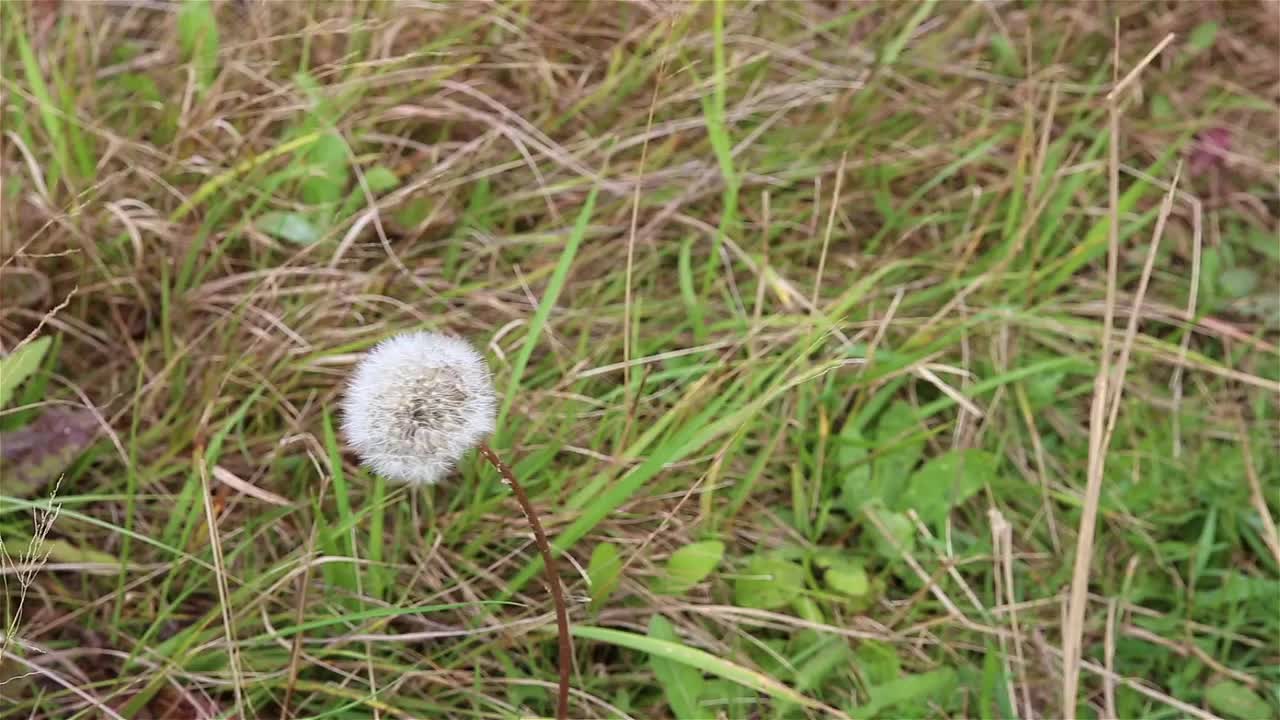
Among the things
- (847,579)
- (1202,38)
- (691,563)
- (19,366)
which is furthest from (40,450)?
(1202,38)

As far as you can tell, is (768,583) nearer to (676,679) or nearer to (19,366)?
(676,679)

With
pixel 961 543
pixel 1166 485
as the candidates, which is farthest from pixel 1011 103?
pixel 961 543

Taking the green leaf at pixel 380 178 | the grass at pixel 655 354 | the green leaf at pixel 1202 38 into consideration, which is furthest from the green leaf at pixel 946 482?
the green leaf at pixel 1202 38

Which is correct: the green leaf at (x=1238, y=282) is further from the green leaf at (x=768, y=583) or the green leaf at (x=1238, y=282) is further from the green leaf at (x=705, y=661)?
the green leaf at (x=705, y=661)

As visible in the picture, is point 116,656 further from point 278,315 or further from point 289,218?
point 289,218

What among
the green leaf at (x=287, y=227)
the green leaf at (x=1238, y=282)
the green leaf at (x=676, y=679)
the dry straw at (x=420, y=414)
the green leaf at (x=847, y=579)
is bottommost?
the green leaf at (x=676, y=679)
